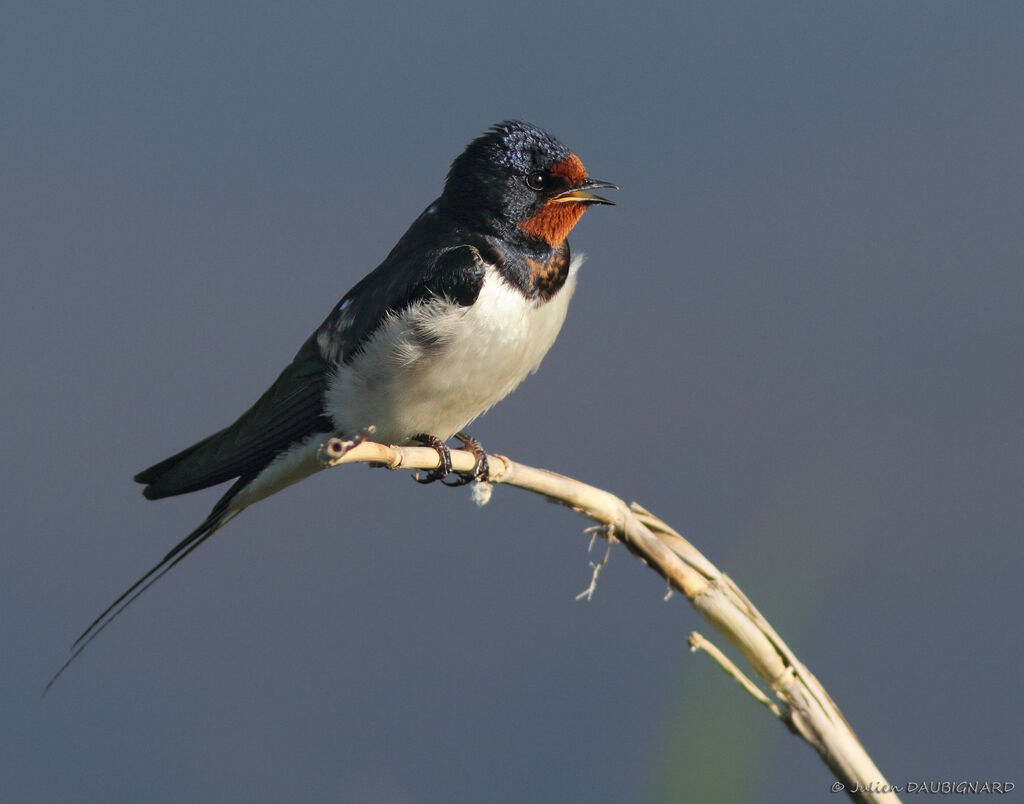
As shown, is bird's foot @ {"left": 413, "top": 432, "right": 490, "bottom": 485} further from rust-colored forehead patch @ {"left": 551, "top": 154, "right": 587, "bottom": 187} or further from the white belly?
rust-colored forehead patch @ {"left": 551, "top": 154, "right": 587, "bottom": 187}

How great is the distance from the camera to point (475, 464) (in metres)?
2.46

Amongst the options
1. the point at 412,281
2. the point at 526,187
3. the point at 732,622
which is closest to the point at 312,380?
A: the point at 412,281

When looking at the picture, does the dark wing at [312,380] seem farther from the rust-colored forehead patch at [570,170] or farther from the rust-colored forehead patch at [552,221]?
the rust-colored forehead patch at [570,170]

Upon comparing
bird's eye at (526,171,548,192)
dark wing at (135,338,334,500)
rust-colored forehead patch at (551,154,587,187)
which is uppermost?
rust-colored forehead patch at (551,154,587,187)

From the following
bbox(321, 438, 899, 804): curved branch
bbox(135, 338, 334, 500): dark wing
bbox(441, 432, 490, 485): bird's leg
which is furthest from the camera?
bbox(135, 338, 334, 500): dark wing

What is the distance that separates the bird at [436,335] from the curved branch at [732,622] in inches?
23.4

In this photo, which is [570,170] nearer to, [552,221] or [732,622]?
[552,221]

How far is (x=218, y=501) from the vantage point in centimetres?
282

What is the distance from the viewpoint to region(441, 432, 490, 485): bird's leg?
2437mm

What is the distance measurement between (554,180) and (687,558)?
121 cm

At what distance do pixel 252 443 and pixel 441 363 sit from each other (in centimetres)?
61

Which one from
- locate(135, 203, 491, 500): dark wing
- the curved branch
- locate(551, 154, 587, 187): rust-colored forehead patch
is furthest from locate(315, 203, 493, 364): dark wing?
the curved branch

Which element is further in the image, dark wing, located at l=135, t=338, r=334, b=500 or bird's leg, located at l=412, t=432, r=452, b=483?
→ dark wing, located at l=135, t=338, r=334, b=500

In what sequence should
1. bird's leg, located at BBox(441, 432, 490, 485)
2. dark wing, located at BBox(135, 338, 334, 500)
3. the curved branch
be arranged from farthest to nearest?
dark wing, located at BBox(135, 338, 334, 500) < bird's leg, located at BBox(441, 432, 490, 485) < the curved branch
